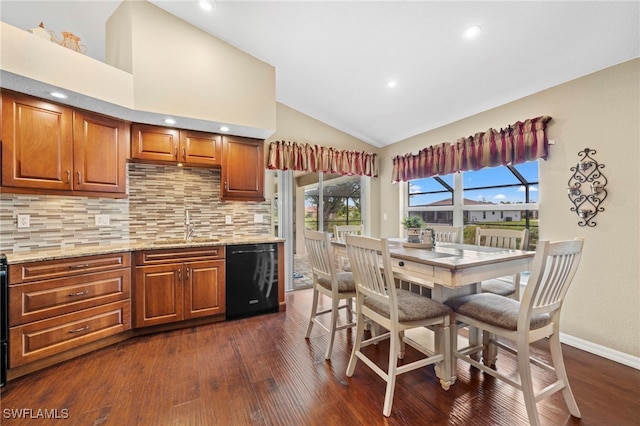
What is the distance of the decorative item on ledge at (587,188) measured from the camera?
7.50 ft

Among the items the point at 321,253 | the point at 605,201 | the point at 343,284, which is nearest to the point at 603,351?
the point at 605,201

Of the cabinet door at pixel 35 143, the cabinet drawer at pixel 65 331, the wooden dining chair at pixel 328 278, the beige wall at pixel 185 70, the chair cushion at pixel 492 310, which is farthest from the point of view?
the beige wall at pixel 185 70

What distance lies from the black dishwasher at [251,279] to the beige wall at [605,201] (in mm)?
2865

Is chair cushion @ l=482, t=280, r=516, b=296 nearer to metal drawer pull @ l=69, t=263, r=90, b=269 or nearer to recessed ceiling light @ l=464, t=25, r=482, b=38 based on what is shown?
recessed ceiling light @ l=464, t=25, r=482, b=38

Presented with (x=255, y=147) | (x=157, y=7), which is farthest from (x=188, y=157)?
(x=157, y=7)

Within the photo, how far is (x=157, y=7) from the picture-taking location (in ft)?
8.47

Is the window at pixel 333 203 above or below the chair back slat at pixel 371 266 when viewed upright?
above

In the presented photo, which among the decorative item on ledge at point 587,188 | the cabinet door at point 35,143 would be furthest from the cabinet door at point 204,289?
the decorative item on ledge at point 587,188

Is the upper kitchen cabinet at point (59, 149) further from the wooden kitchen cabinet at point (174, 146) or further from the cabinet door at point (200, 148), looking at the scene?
the cabinet door at point (200, 148)

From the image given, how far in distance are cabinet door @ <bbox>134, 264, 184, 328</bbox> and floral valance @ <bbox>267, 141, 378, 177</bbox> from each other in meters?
1.81

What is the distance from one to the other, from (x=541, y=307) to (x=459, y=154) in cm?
223

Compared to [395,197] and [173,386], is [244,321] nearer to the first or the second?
[173,386]

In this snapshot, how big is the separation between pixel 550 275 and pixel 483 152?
1.98 m

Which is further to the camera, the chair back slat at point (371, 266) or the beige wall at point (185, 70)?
the beige wall at point (185, 70)
